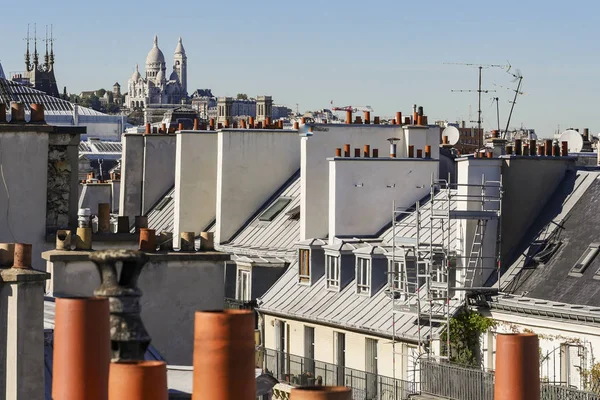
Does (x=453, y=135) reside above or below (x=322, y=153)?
above

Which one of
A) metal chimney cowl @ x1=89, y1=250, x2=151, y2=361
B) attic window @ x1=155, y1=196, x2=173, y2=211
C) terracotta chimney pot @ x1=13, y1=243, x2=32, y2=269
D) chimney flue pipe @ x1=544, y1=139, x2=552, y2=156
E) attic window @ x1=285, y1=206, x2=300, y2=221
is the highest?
chimney flue pipe @ x1=544, y1=139, x2=552, y2=156

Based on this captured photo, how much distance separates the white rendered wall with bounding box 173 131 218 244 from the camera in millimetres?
60188

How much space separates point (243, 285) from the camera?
2165 inches

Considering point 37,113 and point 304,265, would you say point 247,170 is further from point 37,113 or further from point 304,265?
point 37,113

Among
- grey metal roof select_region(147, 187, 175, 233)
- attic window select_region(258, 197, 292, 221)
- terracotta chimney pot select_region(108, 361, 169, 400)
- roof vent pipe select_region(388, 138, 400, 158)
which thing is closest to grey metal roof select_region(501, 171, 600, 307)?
roof vent pipe select_region(388, 138, 400, 158)

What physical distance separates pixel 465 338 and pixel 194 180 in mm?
20477

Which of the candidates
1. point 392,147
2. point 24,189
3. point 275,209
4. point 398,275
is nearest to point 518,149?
point 398,275

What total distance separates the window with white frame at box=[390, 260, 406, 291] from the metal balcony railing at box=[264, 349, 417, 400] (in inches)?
89.3

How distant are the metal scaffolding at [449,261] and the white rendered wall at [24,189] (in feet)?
38.1

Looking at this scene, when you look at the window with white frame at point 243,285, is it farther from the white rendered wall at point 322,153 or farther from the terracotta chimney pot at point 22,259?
the terracotta chimney pot at point 22,259

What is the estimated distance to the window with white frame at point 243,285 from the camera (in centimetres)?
5434

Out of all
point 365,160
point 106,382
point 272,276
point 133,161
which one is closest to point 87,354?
point 106,382

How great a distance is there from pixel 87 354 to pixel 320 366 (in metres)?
30.8

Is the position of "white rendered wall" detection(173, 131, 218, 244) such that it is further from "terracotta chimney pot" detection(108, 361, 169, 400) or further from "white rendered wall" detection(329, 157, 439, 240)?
"terracotta chimney pot" detection(108, 361, 169, 400)
